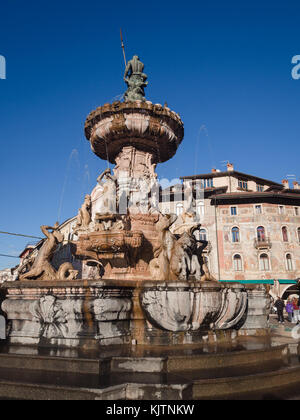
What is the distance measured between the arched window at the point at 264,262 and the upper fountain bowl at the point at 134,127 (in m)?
24.6

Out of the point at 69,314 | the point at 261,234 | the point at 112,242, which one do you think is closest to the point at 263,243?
the point at 261,234

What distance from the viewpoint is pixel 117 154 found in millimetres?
11320

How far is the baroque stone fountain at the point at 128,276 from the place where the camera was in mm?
5734

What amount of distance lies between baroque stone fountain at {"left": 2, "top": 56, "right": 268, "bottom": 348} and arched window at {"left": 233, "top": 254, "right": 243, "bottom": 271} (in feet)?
78.4

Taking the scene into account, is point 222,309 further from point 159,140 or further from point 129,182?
point 159,140

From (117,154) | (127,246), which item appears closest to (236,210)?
(117,154)

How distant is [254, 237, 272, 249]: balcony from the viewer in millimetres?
32281

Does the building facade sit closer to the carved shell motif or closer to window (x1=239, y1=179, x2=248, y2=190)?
window (x1=239, y1=179, x2=248, y2=190)

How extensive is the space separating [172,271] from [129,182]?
3.98 meters

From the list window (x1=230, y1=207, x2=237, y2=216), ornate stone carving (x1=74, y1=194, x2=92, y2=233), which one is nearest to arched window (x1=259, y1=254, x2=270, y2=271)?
window (x1=230, y1=207, x2=237, y2=216)

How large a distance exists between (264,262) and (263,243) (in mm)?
1931

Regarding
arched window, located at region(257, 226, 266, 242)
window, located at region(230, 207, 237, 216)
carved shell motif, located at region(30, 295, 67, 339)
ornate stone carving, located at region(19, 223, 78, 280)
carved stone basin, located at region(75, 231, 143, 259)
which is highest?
window, located at region(230, 207, 237, 216)

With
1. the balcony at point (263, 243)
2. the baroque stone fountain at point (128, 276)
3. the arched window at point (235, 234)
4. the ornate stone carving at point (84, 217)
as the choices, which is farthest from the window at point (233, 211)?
the ornate stone carving at point (84, 217)

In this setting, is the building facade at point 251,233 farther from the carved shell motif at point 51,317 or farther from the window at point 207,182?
the carved shell motif at point 51,317
